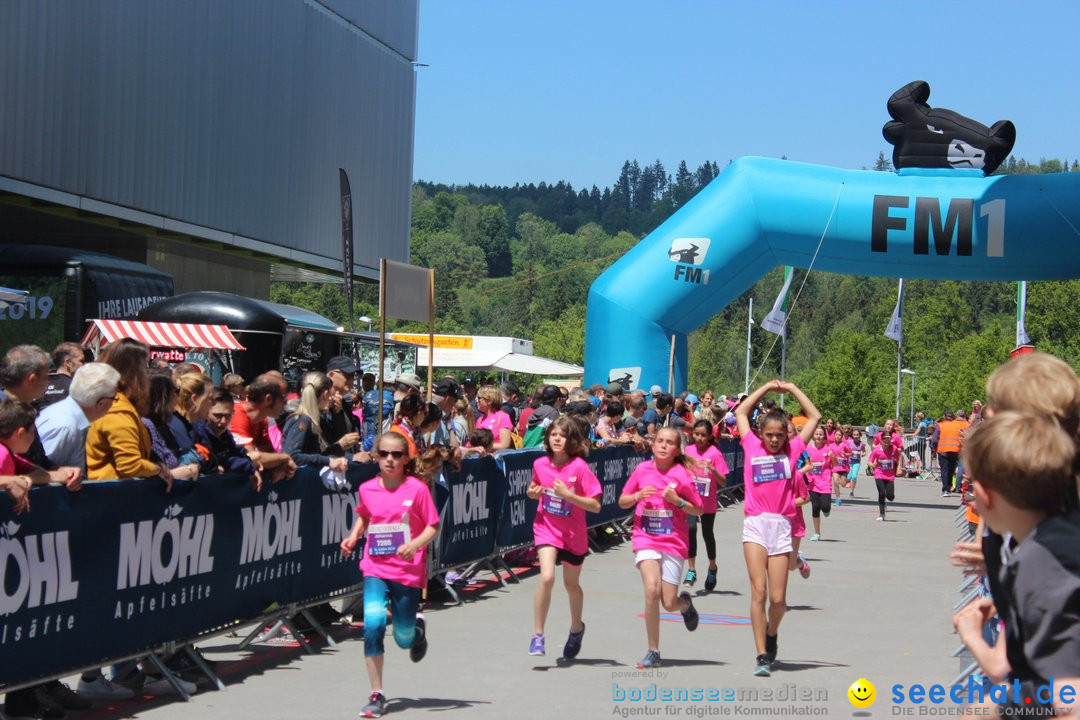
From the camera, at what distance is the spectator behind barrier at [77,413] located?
6867mm

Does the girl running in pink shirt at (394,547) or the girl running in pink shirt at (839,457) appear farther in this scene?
the girl running in pink shirt at (839,457)

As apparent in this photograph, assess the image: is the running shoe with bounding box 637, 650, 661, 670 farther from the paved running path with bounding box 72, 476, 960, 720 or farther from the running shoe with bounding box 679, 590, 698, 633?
the running shoe with bounding box 679, 590, 698, 633

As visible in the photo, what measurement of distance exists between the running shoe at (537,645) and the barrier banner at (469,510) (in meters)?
2.43

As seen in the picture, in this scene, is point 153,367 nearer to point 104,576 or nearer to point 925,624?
point 104,576

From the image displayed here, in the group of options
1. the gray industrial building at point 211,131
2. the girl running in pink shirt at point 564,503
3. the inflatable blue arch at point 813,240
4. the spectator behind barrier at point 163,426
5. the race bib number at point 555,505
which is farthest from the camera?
the gray industrial building at point 211,131

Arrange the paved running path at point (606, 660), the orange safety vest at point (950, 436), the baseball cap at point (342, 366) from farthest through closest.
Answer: the orange safety vest at point (950, 436), the baseball cap at point (342, 366), the paved running path at point (606, 660)

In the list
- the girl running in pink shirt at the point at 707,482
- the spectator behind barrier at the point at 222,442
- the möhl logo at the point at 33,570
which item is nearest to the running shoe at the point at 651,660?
the spectator behind barrier at the point at 222,442

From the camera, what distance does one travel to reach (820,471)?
18219 millimetres

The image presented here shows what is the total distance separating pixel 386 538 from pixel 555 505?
209 centimetres

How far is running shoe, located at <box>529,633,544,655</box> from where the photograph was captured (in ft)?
28.5

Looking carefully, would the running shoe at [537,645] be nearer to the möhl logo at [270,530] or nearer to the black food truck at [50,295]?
the möhl logo at [270,530]

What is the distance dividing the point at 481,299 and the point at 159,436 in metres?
155

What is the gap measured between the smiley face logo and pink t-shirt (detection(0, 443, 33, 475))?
4834 mm

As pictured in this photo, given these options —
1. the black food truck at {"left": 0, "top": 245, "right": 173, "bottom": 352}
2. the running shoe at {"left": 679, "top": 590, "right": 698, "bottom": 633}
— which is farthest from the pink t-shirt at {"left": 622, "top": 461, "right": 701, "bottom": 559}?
the black food truck at {"left": 0, "top": 245, "right": 173, "bottom": 352}
